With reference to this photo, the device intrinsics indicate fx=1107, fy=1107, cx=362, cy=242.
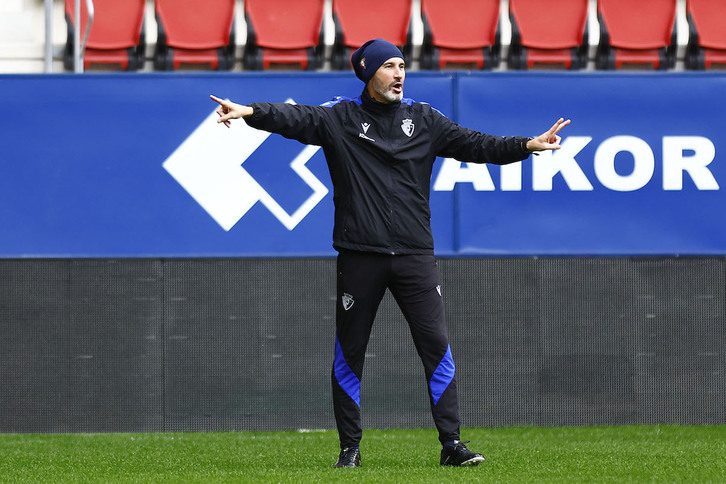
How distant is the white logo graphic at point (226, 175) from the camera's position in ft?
19.8

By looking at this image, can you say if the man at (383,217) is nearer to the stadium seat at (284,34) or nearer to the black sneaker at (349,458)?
the black sneaker at (349,458)

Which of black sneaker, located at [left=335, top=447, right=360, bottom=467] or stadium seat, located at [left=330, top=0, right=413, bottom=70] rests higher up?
stadium seat, located at [left=330, top=0, right=413, bottom=70]

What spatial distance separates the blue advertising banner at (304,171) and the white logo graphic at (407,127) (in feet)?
5.20

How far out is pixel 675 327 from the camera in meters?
6.03

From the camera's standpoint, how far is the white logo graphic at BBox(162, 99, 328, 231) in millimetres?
6039

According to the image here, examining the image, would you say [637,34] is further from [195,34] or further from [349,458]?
[349,458]

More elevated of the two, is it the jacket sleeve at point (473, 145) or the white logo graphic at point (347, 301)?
the jacket sleeve at point (473, 145)

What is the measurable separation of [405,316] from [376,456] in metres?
0.82

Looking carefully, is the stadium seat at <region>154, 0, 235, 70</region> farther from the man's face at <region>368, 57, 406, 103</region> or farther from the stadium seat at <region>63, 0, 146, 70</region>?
the man's face at <region>368, 57, 406, 103</region>

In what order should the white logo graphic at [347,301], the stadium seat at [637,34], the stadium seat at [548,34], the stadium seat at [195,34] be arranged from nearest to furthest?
the white logo graphic at [347,301] → the stadium seat at [195,34] → the stadium seat at [548,34] → the stadium seat at [637,34]

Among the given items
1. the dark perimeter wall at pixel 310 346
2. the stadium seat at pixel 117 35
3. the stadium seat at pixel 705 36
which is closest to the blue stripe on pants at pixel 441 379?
the dark perimeter wall at pixel 310 346

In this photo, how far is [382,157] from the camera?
443 cm

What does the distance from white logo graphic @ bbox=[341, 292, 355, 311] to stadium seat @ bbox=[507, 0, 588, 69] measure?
7.36 m

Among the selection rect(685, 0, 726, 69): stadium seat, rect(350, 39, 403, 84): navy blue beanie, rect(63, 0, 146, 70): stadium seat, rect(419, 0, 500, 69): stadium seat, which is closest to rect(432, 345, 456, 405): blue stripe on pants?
rect(350, 39, 403, 84): navy blue beanie
